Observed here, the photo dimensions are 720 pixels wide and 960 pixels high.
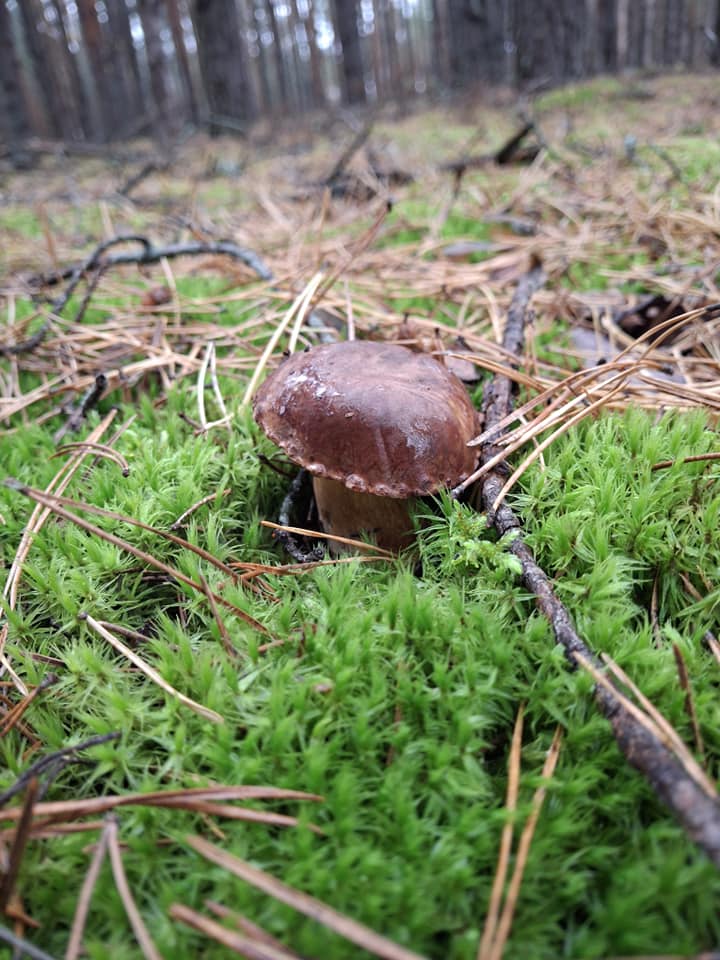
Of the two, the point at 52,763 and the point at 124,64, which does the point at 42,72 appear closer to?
the point at 124,64

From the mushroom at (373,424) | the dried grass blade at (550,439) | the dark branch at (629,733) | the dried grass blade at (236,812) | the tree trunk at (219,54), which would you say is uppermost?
the tree trunk at (219,54)

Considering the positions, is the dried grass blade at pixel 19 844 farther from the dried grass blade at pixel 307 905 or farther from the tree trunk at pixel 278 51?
the tree trunk at pixel 278 51

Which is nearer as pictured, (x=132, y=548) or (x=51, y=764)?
(x=51, y=764)

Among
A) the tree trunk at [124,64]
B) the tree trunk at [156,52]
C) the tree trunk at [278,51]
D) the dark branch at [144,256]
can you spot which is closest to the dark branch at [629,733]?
the dark branch at [144,256]

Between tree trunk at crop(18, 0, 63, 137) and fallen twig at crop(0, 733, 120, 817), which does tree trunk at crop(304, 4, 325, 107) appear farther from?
fallen twig at crop(0, 733, 120, 817)

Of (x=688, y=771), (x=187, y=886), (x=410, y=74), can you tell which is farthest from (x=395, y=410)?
(x=410, y=74)

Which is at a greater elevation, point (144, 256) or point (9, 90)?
point (9, 90)

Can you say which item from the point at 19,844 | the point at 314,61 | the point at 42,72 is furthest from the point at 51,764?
the point at 314,61
